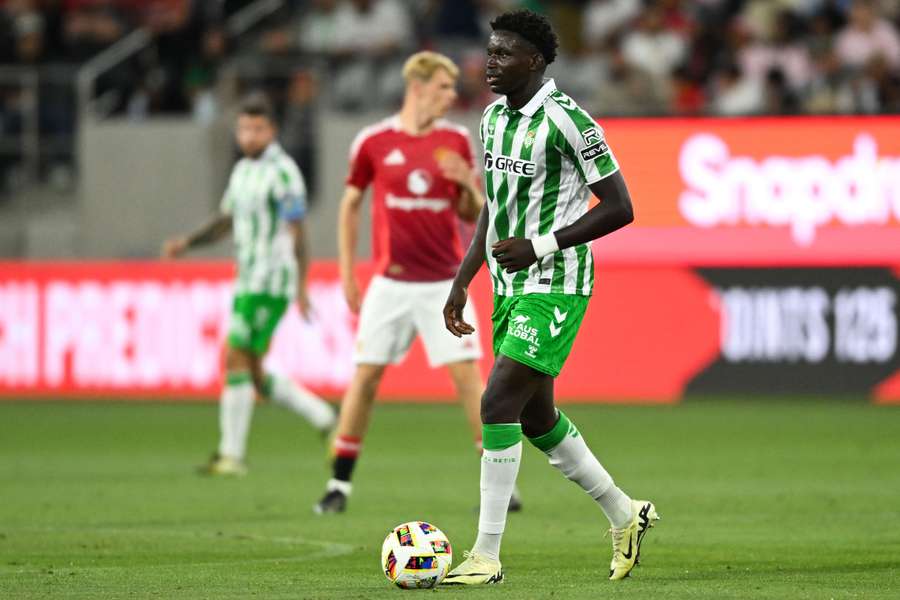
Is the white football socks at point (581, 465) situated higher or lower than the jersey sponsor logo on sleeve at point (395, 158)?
lower

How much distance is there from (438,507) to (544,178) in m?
3.41

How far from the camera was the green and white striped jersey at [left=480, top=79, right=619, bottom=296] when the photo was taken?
7.03m

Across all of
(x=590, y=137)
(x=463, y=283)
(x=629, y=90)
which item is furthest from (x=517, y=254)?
(x=629, y=90)

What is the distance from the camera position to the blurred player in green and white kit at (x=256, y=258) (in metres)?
12.2

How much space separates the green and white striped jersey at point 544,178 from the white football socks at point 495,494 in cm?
65

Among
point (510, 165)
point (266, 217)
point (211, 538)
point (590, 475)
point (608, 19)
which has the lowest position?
point (211, 538)

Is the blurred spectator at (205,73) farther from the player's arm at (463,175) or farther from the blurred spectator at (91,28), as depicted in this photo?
the player's arm at (463,175)

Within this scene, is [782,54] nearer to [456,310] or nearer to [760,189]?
[760,189]

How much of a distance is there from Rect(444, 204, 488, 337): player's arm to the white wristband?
0.41 meters

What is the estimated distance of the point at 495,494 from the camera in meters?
6.98

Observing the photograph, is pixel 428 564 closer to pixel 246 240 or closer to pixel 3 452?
pixel 246 240

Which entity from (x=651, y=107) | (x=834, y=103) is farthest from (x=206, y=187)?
(x=834, y=103)

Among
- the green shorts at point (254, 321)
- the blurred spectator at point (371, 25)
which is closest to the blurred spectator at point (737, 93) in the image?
the blurred spectator at point (371, 25)

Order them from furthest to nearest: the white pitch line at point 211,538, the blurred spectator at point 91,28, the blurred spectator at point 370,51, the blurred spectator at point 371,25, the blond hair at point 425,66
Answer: the blurred spectator at point 91,28 → the blurred spectator at point 371,25 → the blurred spectator at point 370,51 → the blond hair at point 425,66 → the white pitch line at point 211,538
